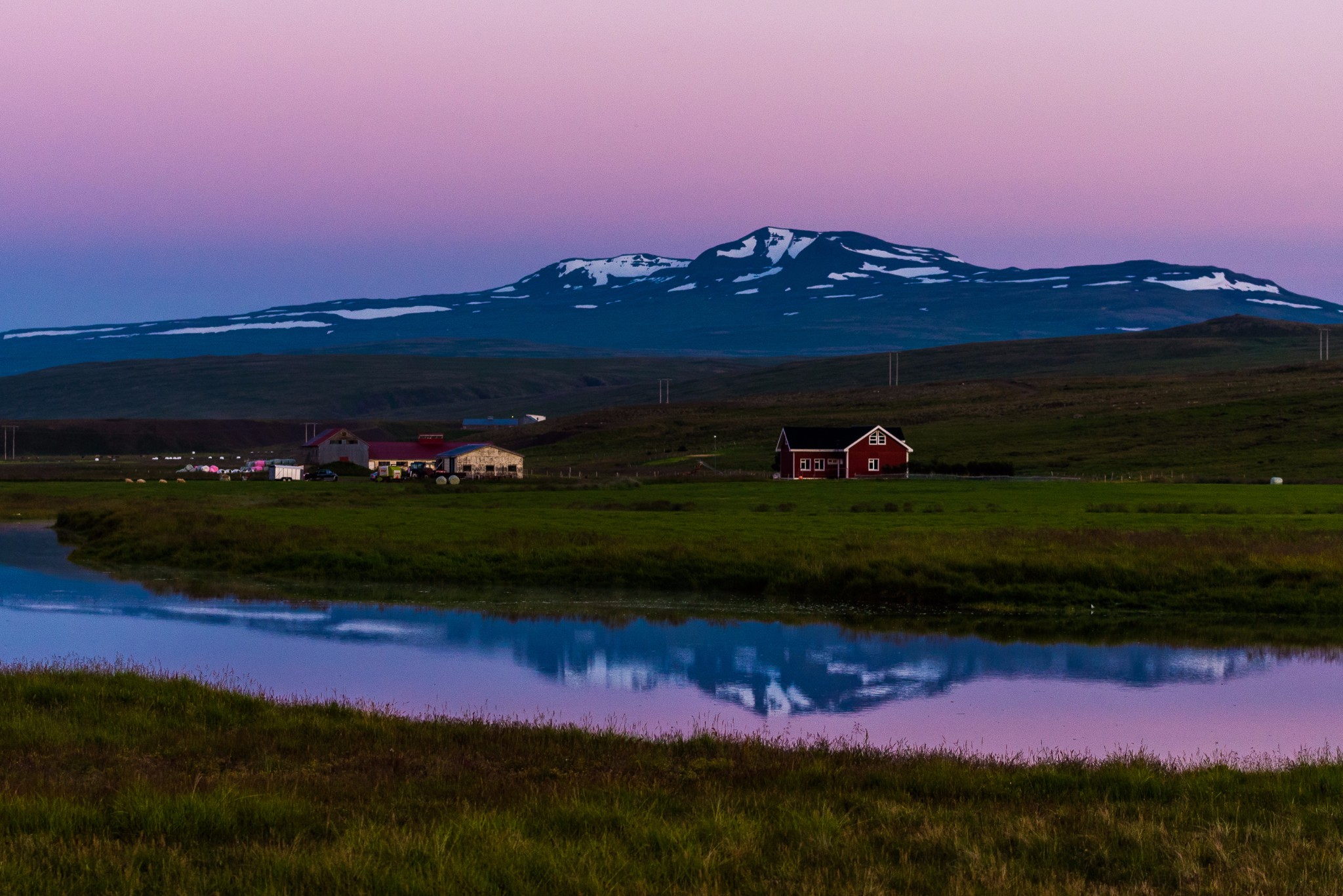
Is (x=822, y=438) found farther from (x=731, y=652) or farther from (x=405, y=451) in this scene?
(x=731, y=652)

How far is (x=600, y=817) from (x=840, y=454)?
93897 millimetres

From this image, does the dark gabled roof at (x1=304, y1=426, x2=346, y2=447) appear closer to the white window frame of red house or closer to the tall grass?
the white window frame of red house

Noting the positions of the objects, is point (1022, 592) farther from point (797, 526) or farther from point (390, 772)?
point (390, 772)

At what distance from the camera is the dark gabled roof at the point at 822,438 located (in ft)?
343

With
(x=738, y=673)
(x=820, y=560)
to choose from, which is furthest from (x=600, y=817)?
(x=820, y=560)

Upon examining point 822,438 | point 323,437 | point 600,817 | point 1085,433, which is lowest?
point 323,437

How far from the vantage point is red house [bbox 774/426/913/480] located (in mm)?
104000

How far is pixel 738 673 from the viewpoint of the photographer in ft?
88.2

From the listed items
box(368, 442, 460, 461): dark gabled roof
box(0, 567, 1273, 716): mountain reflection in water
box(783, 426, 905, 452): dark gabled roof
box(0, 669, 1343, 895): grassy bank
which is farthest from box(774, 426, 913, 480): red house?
box(0, 669, 1343, 895): grassy bank

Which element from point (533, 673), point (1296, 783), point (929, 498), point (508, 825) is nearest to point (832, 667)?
point (533, 673)

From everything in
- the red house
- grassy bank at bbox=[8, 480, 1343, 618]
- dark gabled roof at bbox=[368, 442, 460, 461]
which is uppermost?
grassy bank at bbox=[8, 480, 1343, 618]

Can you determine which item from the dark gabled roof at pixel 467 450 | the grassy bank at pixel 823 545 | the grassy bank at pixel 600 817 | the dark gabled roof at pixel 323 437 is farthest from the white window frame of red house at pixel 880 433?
the grassy bank at pixel 600 817

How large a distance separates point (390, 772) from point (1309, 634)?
24698mm

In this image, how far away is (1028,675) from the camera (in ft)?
87.7
